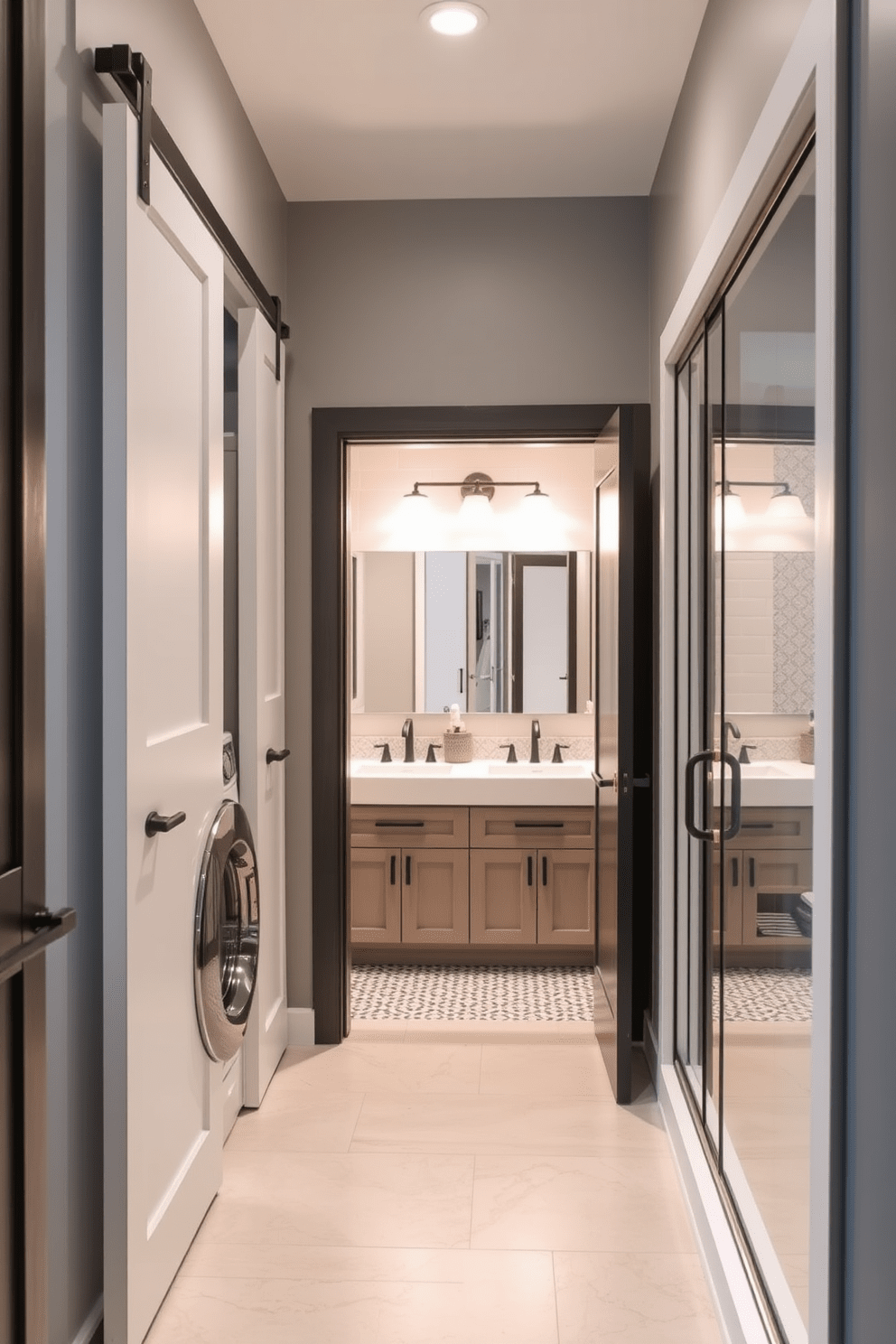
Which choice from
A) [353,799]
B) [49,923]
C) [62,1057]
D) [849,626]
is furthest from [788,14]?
[353,799]

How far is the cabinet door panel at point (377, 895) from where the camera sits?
13.5 ft

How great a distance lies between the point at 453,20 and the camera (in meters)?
2.37

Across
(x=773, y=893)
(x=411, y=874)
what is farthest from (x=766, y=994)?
(x=411, y=874)

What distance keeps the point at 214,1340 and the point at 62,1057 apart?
2.18ft

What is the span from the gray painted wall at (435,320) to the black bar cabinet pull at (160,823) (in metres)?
1.45

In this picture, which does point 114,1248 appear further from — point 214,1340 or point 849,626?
point 849,626

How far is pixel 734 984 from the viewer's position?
208 centimetres

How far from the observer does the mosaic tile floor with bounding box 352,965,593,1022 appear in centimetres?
369

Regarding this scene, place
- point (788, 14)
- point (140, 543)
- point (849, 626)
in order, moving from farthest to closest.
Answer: point (140, 543) < point (788, 14) < point (849, 626)

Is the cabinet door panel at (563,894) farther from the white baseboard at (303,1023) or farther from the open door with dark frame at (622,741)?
the white baseboard at (303,1023)

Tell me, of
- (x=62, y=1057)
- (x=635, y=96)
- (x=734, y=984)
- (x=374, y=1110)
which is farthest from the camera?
(x=374, y=1110)

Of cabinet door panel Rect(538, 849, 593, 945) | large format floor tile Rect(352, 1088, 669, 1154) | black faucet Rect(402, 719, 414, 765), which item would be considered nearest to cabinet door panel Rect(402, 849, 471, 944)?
cabinet door panel Rect(538, 849, 593, 945)

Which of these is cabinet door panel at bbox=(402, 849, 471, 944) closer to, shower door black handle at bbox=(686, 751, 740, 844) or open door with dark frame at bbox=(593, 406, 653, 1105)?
open door with dark frame at bbox=(593, 406, 653, 1105)

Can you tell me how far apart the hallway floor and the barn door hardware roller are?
2.07 m
